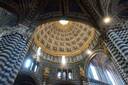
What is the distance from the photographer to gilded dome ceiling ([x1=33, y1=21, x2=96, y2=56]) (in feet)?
66.7

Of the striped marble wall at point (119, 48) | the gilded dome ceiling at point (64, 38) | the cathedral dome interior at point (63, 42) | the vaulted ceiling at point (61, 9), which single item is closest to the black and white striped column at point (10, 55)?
the cathedral dome interior at point (63, 42)

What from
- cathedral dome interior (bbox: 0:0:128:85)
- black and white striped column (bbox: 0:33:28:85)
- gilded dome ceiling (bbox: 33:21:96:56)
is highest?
gilded dome ceiling (bbox: 33:21:96:56)

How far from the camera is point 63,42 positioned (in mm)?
22375

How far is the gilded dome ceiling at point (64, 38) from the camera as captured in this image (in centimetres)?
2034

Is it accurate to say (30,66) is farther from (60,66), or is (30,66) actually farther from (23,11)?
(23,11)

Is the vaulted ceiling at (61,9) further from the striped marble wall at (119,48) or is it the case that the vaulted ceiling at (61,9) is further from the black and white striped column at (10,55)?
the black and white striped column at (10,55)

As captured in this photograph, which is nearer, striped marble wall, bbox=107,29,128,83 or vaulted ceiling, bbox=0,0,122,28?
striped marble wall, bbox=107,29,128,83

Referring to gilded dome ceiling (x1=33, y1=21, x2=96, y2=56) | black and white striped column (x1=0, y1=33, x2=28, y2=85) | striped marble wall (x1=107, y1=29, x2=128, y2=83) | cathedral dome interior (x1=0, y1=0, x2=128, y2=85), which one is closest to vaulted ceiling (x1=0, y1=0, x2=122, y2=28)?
cathedral dome interior (x1=0, y1=0, x2=128, y2=85)

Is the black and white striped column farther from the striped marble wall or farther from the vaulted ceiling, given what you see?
the striped marble wall

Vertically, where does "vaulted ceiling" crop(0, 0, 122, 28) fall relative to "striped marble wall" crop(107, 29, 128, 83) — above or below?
above

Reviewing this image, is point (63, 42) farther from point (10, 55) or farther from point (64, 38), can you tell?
point (10, 55)

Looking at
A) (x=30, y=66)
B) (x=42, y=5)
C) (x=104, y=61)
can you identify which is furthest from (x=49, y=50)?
(x=42, y=5)

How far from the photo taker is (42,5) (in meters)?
12.9

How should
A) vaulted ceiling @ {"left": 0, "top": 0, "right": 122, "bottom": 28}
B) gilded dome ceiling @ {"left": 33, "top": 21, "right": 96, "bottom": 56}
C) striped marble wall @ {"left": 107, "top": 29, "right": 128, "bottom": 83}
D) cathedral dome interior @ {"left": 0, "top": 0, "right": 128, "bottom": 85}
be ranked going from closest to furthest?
striped marble wall @ {"left": 107, "top": 29, "right": 128, "bottom": 83} → cathedral dome interior @ {"left": 0, "top": 0, "right": 128, "bottom": 85} → vaulted ceiling @ {"left": 0, "top": 0, "right": 122, "bottom": 28} → gilded dome ceiling @ {"left": 33, "top": 21, "right": 96, "bottom": 56}
